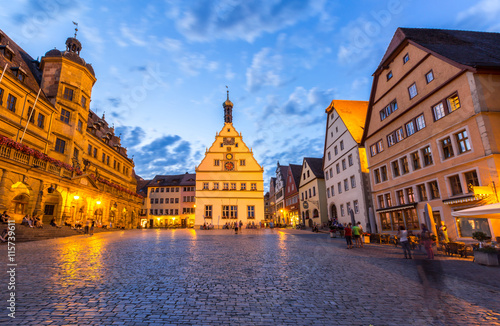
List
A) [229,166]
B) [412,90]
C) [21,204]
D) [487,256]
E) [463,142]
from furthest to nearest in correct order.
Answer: [229,166] → [21,204] → [412,90] → [463,142] → [487,256]

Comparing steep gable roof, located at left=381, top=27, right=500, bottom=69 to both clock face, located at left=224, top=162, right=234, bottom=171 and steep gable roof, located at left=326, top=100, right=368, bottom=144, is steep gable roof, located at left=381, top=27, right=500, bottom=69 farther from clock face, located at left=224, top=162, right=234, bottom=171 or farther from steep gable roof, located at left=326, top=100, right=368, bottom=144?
clock face, located at left=224, top=162, right=234, bottom=171

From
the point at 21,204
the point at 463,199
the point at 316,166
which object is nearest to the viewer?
the point at 463,199

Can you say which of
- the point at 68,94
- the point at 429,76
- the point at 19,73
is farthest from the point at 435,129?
the point at 68,94

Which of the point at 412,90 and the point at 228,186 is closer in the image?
the point at 412,90

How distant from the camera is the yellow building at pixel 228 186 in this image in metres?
42.8

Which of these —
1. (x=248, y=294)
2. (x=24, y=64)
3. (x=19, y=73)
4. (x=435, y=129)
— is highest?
(x=24, y=64)

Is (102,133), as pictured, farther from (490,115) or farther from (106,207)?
(490,115)

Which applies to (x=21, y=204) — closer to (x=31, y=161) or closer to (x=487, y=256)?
(x=31, y=161)

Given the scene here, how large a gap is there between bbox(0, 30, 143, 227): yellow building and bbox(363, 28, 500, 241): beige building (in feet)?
91.8

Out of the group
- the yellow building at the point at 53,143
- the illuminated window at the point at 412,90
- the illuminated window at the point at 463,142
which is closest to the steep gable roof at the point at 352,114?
the illuminated window at the point at 412,90

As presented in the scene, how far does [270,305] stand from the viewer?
495cm

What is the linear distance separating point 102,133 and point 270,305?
143ft

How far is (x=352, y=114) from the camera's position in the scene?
3170 cm

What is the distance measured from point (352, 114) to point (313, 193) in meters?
14.6
